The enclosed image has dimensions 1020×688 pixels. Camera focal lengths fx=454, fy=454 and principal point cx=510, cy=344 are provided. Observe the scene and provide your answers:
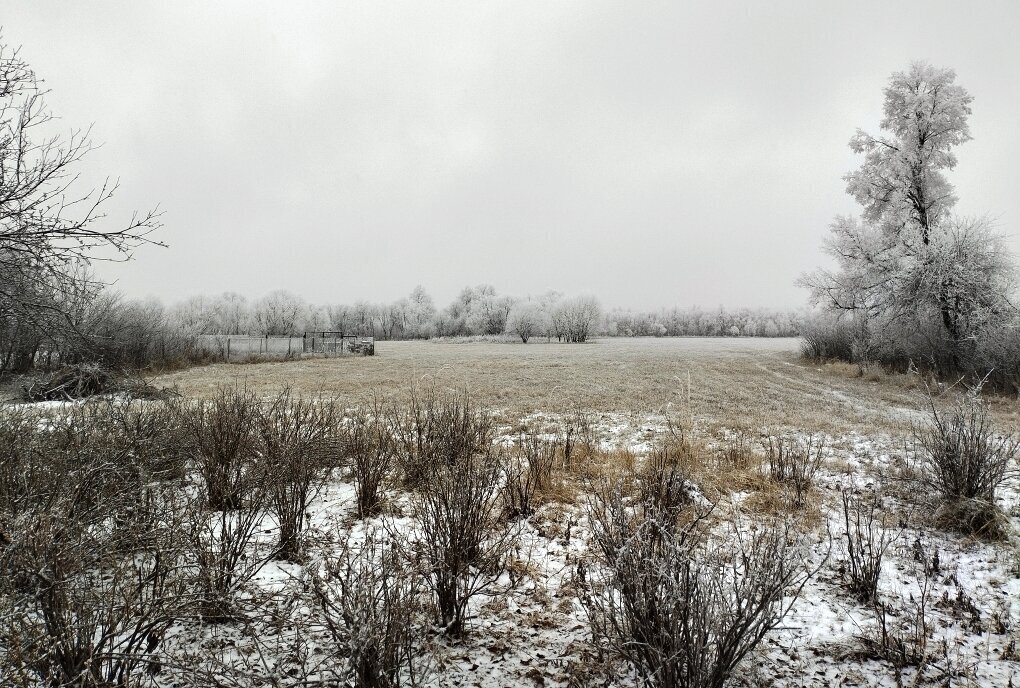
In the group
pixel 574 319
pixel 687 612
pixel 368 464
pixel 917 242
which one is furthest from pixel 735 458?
pixel 574 319

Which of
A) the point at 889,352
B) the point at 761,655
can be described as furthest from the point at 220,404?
the point at 889,352

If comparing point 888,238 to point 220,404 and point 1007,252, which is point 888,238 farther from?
point 220,404

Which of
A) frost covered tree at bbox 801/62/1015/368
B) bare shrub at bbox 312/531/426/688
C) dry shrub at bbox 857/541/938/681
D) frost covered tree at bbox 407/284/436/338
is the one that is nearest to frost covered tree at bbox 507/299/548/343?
frost covered tree at bbox 407/284/436/338

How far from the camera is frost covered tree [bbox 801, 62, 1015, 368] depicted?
52.2 feet

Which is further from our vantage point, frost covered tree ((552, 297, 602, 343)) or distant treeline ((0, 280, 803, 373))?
frost covered tree ((552, 297, 602, 343))

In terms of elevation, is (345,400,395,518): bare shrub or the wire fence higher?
the wire fence

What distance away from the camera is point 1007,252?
51.5 ft

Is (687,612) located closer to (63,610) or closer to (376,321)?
(63,610)

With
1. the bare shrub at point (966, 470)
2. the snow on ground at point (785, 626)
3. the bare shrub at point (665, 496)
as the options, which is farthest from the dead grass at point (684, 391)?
the snow on ground at point (785, 626)

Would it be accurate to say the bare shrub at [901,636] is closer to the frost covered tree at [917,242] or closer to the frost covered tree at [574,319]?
the frost covered tree at [917,242]

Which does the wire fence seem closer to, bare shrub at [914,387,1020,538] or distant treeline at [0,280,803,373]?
distant treeline at [0,280,803,373]

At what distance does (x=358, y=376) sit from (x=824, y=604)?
20.8 meters

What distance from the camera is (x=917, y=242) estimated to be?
17422 millimetres

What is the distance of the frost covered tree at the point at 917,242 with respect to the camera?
1591 cm
